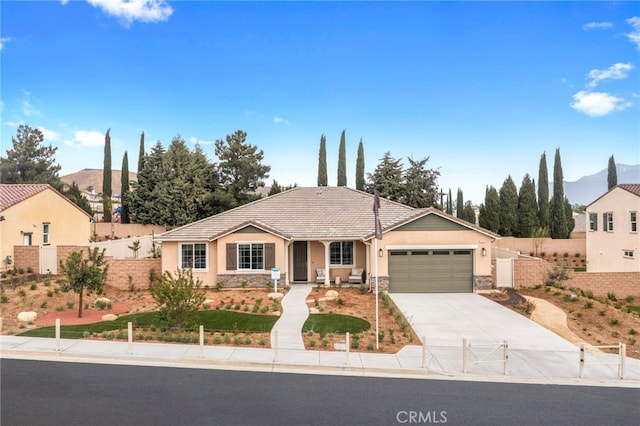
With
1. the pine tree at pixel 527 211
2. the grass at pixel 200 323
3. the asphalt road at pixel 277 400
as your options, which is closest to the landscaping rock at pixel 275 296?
the grass at pixel 200 323

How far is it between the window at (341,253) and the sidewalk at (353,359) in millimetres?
11356

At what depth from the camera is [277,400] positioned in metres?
8.25

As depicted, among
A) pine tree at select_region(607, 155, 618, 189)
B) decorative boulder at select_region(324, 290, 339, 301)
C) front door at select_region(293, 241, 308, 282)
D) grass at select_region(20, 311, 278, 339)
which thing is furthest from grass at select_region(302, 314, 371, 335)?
pine tree at select_region(607, 155, 618, 189)

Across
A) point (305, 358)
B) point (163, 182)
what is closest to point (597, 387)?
point (305, 358)

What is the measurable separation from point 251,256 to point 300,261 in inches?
135

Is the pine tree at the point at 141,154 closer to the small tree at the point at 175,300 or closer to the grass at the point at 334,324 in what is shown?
the small tree at the point at 175,300

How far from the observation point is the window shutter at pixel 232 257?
71.2ft

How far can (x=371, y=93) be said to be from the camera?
30359mm

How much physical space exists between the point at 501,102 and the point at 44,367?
30026 mm

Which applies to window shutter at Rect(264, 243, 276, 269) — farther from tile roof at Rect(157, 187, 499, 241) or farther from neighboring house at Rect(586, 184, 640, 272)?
neighboring house at Rect(586, 184, 640, 272)

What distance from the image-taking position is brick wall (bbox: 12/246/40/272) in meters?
23.1

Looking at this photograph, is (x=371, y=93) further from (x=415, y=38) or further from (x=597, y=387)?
(x=597, y=387)

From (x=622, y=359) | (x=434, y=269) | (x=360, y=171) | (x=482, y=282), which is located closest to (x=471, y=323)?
(x=622, y=359)

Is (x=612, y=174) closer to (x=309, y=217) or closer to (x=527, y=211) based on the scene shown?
(x=527, y=211)
